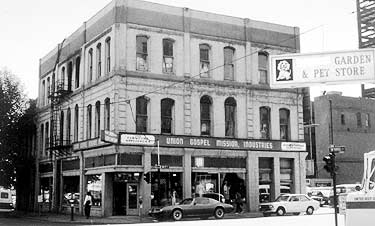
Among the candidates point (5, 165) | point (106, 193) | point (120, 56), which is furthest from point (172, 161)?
point (5, 165)

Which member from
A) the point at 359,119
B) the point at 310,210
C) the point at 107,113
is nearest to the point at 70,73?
the point at 107,113

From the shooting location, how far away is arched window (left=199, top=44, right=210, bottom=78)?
3525cm

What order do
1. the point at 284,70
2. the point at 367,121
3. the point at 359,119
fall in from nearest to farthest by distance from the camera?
the point at 284,70 → the point at 359,119 → the point at 367,121

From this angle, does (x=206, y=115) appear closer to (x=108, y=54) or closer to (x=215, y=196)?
(x=215, y=196)

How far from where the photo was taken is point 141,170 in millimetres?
31625

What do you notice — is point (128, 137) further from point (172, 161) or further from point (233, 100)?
point (233, 100)

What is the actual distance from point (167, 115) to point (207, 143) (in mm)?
3148

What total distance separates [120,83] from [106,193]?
21.6 ft

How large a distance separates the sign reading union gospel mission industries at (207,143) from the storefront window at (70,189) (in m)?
7.38

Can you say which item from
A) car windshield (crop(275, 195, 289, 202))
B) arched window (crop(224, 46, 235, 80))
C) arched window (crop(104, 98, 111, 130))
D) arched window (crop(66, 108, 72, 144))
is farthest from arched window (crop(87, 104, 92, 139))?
car windshield (crop(275, 195, 289, 202))

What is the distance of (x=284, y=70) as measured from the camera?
12.4 metres

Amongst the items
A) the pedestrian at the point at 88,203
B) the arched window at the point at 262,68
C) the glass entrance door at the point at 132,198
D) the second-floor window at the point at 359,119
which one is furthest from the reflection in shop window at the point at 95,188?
the second-floor window at the point at 359,119

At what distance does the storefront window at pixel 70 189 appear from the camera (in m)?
36.4

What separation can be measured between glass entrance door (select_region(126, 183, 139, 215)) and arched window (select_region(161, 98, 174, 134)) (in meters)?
3.94
